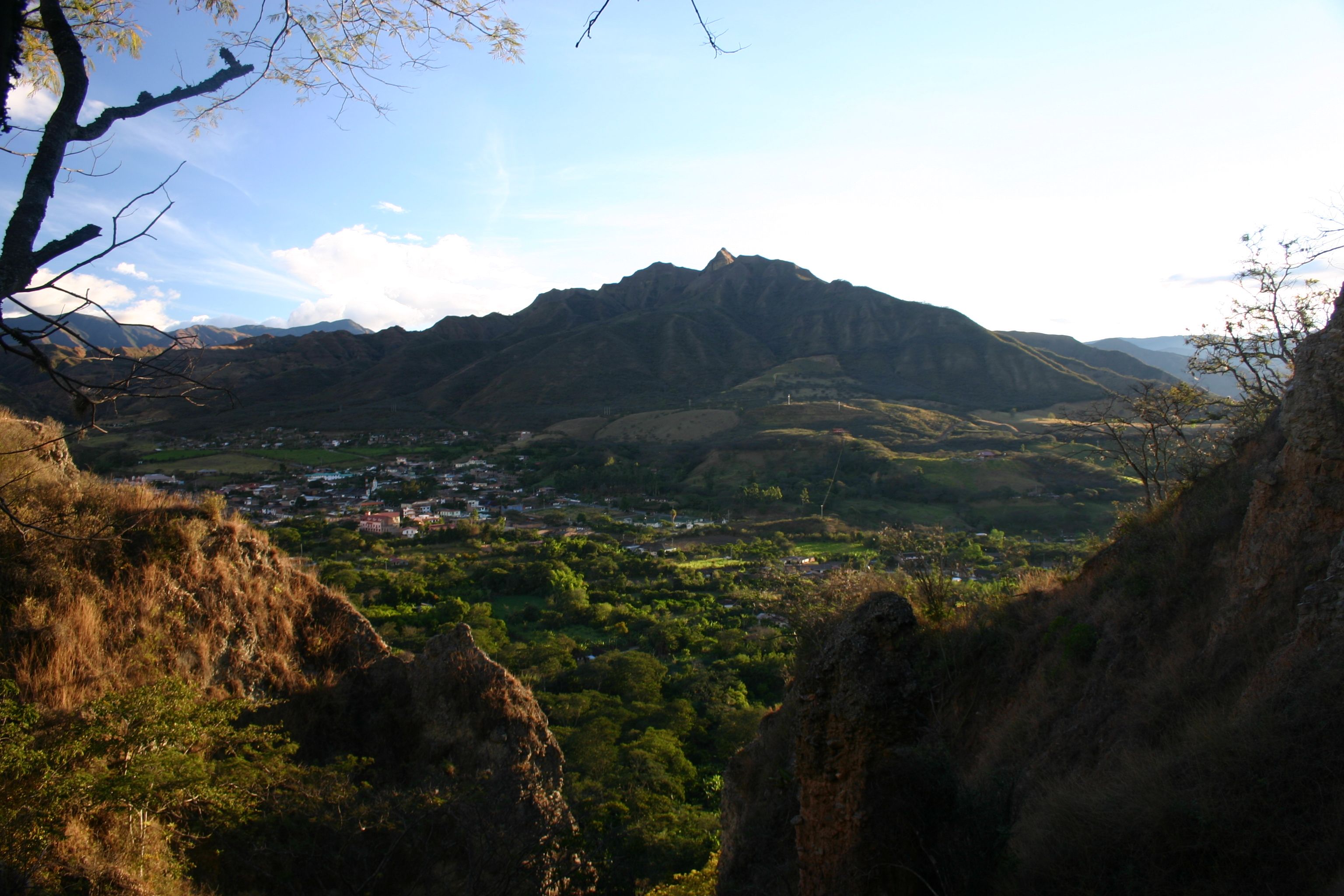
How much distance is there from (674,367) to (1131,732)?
13460 centimetres

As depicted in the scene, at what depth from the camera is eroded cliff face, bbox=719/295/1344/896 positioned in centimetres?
388

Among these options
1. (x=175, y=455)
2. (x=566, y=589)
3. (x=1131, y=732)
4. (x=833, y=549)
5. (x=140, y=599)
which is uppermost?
(x=175, y=455)

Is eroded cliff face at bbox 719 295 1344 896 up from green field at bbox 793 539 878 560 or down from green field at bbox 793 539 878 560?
up

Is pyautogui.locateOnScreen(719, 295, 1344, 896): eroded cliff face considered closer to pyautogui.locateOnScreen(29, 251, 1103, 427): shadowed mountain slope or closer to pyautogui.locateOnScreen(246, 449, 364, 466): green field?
pyautogui.locateOnScreen(246, 449, 364, 466): green field

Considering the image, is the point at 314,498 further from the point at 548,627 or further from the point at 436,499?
the point at 548,627

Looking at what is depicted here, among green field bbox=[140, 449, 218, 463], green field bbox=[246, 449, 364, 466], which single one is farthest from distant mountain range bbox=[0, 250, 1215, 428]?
green field bbox=[140, 449, 218, 463]

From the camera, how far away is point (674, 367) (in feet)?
457

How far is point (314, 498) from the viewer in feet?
206

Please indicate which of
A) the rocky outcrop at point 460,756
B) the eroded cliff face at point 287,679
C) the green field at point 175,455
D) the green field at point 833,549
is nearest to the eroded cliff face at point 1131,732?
the rocky outcrop at point 460,756

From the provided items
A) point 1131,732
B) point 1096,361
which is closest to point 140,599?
point 1131,732

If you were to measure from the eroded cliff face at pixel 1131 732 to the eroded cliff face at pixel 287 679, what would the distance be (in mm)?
3709

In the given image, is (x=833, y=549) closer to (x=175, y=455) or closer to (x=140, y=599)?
(x=140, y=599)

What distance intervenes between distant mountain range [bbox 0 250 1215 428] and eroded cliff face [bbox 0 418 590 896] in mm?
100138

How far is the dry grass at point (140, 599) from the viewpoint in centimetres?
758
